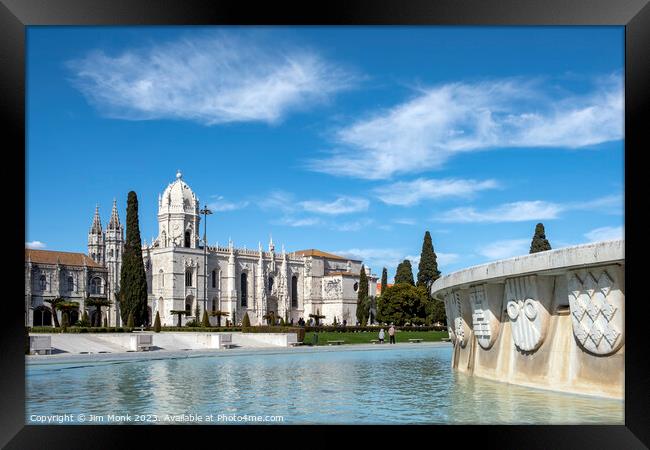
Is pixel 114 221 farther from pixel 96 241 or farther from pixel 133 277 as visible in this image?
pixel 133 277

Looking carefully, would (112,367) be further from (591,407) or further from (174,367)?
(591,407)

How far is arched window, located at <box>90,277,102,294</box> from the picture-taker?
52725 millimetres

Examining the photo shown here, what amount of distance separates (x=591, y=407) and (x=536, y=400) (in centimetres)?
64

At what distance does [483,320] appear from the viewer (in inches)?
360

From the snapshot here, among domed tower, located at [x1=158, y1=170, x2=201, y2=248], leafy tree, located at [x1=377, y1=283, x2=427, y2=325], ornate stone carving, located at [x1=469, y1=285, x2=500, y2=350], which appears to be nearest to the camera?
ornate stone carving, located at [x1=469, y1=285, x2=500, y2=350]

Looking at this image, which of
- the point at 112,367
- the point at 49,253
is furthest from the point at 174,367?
the point at 49,253

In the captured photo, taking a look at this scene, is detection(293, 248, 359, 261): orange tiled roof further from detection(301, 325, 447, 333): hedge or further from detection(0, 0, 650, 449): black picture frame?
detection(0, 0, 650, 449): black picture frame

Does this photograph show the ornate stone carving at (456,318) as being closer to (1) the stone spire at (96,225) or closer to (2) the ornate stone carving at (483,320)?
(2) the ornate stone carving at (483,320)

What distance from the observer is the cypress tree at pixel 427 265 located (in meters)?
44.8

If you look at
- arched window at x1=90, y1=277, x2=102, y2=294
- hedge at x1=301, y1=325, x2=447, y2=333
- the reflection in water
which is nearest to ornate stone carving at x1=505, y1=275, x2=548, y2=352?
the reflection in water

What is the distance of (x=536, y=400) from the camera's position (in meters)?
7.18

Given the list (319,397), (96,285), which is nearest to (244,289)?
(96,285)

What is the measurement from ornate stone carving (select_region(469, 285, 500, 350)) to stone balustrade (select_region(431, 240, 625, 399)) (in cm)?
1

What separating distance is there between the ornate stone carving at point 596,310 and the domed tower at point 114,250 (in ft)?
169
